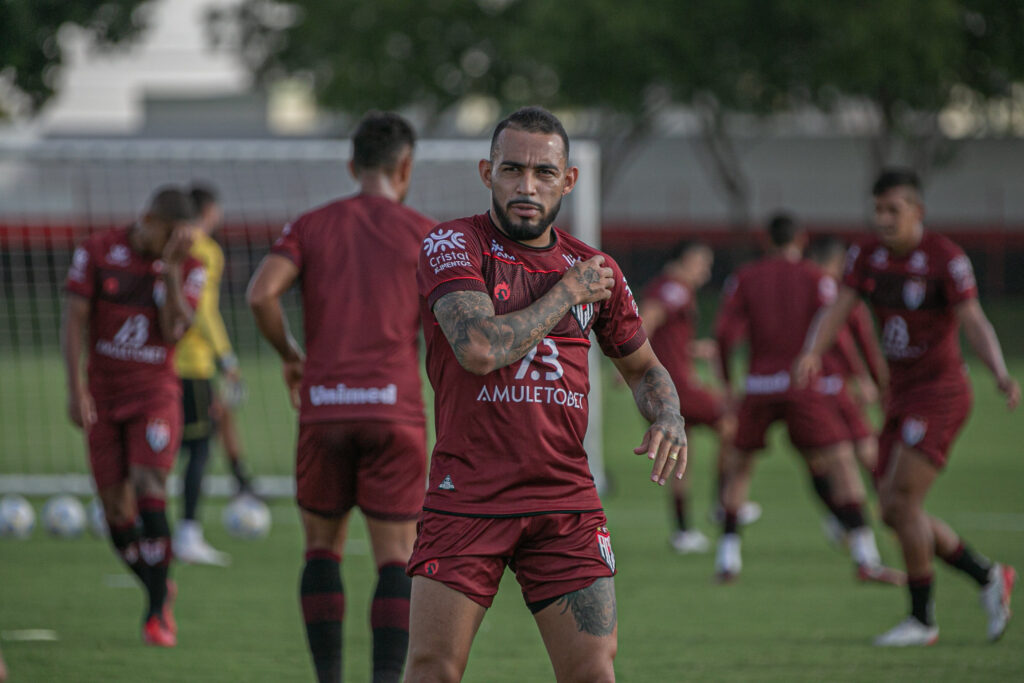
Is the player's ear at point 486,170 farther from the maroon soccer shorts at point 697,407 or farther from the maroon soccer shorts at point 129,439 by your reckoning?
the maroon soccer shorts at point 697,407

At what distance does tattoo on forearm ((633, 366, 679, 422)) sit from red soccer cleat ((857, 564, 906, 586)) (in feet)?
17.4

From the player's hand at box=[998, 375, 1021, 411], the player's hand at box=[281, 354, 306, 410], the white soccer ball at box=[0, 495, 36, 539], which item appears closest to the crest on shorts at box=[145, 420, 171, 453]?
the player's hand at box=[281, 354, 306, 410]

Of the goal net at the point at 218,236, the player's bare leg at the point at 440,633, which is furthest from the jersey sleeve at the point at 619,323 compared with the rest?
the goal net at the point at 218,236

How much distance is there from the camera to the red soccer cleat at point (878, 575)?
920cm

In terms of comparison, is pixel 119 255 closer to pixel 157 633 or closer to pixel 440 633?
pixel 157 633

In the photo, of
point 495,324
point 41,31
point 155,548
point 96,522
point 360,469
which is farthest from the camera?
point 41,31

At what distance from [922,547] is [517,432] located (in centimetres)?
392

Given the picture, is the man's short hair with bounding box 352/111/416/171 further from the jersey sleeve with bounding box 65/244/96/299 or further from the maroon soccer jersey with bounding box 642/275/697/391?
the maroon soccer jersey with bounding box 642/275/697/391

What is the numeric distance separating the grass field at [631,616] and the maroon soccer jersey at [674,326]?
1.41 metres

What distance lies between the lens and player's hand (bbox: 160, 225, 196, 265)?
744 centimetres

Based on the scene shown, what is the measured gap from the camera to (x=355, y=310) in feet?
18.8

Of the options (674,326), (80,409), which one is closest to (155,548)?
(80,409)

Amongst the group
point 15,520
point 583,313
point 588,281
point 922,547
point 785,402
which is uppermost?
point 588,281

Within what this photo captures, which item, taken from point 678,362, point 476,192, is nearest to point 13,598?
point 678,362
